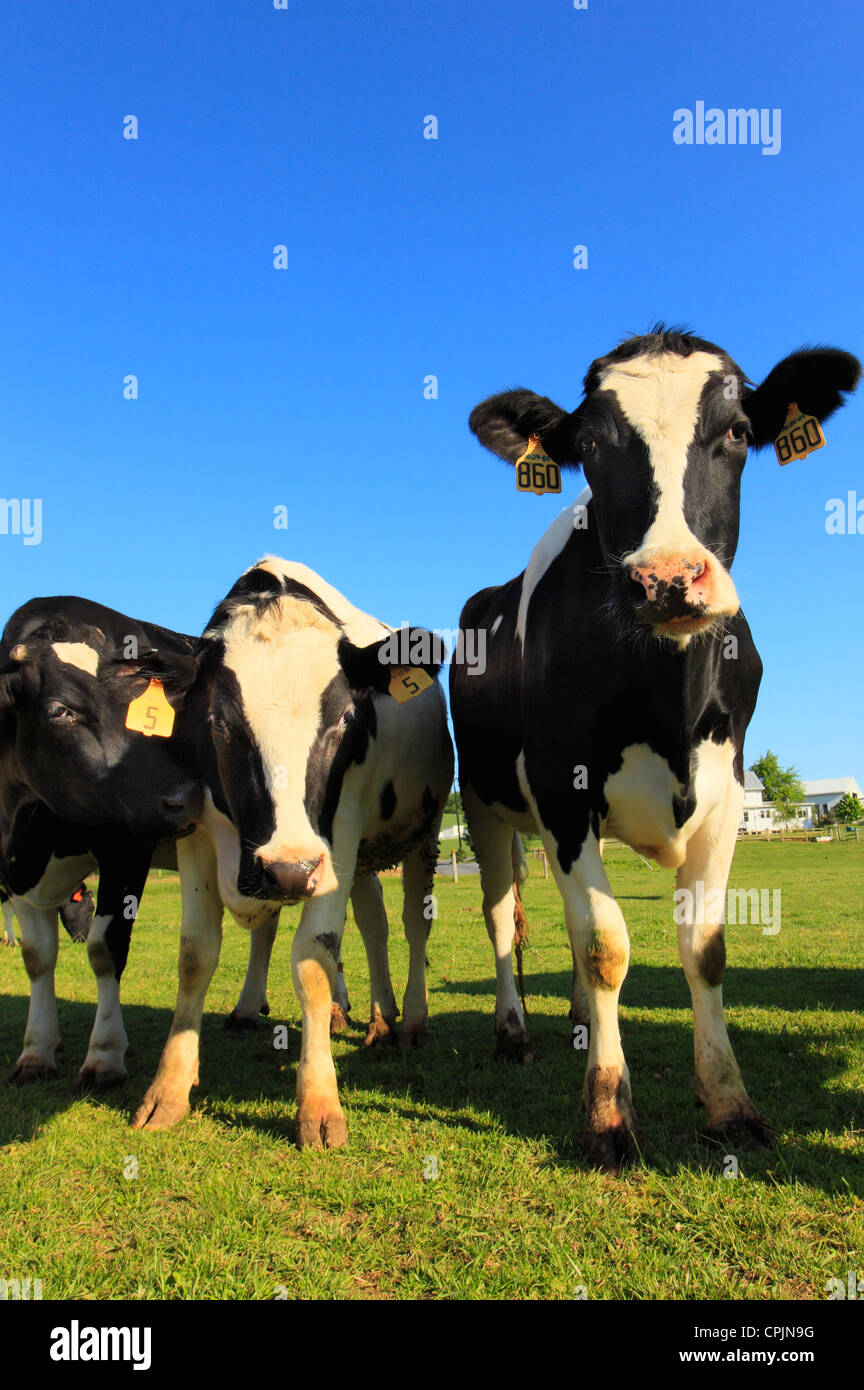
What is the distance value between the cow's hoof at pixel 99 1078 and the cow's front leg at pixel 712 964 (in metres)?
3.48

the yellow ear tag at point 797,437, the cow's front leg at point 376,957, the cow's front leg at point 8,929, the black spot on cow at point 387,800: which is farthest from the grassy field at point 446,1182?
the cow's front leg at point 8,929

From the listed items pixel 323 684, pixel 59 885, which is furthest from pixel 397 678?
pixel 59 885

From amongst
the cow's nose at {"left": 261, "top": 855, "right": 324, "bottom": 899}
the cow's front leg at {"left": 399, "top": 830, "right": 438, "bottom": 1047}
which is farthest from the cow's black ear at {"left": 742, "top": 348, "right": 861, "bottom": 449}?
the cow's front leg at {"left": 399, "top": 830, "right": 438, "bottom": 1047}

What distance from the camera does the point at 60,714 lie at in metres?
5.61

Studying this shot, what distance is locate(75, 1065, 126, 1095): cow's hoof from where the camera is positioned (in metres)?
5.83

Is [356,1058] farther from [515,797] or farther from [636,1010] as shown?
[636,1010]

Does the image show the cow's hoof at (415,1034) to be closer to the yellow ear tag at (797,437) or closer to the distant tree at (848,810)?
the yellow ear tag at (797,437)

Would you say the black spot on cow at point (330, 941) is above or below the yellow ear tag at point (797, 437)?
below

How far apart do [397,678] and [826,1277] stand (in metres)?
3.34

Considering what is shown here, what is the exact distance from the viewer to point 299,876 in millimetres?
4027

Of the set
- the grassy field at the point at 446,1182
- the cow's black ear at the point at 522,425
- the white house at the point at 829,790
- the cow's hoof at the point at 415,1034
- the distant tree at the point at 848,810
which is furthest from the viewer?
the white house at the point at 829,790

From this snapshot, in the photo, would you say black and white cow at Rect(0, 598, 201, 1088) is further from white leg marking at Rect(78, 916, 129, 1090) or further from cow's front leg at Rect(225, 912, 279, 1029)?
cow's front leg at Rect(225, 912, 279, 1029)

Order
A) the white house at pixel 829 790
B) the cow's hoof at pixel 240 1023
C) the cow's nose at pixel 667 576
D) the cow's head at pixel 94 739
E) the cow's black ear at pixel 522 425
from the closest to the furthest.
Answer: the cow's nose at pixel 667 576 → the cow's black ear at pixel 522 425 → the cow's head at pixel 94 739 → the cow's hoof at pixel 240 1023 → the white house at pixel 829 790

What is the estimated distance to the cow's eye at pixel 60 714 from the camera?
5594 mm
